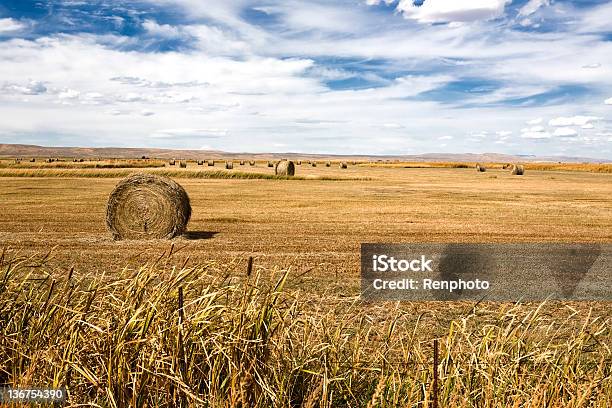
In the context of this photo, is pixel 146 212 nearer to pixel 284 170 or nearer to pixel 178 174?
pixel 284 170

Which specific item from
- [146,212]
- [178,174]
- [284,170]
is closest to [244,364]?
[146,212]

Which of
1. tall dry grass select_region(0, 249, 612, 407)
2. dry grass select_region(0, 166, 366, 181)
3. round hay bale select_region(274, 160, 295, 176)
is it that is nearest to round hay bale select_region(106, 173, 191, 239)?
tall dry grass select_region(0, 249, 612, 407)

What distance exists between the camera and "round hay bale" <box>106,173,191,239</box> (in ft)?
62.5

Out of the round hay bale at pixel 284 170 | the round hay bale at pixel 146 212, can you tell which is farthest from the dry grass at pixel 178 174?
the round hay bale at pixel 146 212

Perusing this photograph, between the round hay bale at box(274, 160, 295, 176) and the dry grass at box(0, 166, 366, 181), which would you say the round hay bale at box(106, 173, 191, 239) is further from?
the round hay bale at box(274, 160, 295, 176)

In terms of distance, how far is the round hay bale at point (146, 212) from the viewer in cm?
1905

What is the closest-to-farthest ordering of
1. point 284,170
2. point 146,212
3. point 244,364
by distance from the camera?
point 244,364
point 146,212
point 284,170

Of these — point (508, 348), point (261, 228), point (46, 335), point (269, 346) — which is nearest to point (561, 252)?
point (261, 228)

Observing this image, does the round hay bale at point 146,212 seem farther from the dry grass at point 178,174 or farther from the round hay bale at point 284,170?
the round hay bale at point 284,170

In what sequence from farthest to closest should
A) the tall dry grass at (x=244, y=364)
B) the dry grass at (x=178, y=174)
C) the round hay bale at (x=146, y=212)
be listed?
1. the dry grass at (x=178, y=174)
2. the round hay bale at (x=146, y=212)
3. the tall dry grass at (x=244, y=364)

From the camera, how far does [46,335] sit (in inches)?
211

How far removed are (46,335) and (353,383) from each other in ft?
9.17

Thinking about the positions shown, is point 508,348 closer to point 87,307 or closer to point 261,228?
point 87,307

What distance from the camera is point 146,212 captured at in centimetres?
1920
